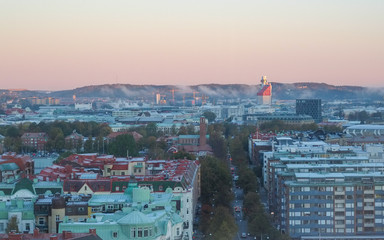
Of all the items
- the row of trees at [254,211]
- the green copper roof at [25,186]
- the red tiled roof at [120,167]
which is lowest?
the row of trees at [254,211]

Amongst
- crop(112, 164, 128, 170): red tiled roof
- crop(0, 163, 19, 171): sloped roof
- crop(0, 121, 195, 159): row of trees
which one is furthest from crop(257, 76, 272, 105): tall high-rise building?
crop(112, 164, 128, 170): red tiled roof

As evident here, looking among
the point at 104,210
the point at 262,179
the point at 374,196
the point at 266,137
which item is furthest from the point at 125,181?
the point at 266,137

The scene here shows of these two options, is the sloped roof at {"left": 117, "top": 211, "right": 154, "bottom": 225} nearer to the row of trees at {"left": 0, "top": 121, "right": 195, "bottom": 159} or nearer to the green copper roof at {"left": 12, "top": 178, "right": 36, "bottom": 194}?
the green copper roof at {"left": 12, "top": 178, "right": 36, "bottom": 194}

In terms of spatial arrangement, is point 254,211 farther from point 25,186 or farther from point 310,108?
point 310,108

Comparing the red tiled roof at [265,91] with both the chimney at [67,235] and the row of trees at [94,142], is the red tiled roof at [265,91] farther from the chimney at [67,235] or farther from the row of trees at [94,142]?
the chimney at [67,235]

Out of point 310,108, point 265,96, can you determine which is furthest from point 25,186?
point 265,96

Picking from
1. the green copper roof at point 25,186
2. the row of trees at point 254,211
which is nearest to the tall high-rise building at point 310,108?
the row of trees at point 254,211

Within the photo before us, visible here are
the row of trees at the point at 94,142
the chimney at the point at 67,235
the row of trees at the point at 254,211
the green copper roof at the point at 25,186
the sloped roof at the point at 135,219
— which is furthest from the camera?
the row of trees at the point at 94,142

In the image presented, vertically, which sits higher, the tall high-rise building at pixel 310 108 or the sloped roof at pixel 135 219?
the sloped roof at pixel 135 219

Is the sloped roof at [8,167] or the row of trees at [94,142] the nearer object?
the sloped roof at [8,167]
